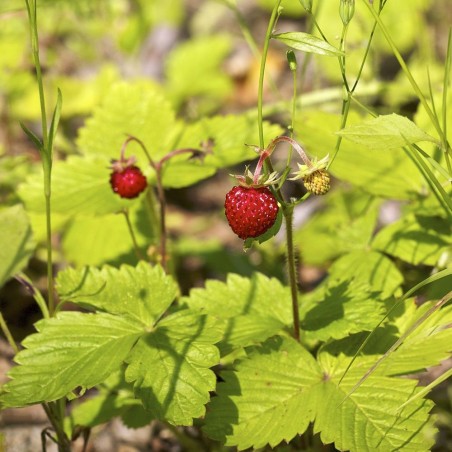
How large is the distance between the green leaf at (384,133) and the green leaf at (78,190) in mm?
801

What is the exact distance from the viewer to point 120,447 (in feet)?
6.64

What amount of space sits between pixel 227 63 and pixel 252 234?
3885 mm

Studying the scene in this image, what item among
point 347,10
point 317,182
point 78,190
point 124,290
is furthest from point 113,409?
A: point 347,10

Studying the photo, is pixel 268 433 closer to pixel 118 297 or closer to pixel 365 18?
pixel 118 297

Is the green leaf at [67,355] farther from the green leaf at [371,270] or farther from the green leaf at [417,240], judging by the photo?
the green leaf at [417,240]

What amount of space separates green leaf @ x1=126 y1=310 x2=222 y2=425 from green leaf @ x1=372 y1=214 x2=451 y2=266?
59 cm

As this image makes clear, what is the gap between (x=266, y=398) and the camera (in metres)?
1.40

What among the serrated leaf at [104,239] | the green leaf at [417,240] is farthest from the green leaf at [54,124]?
the green leaf at [417,240]

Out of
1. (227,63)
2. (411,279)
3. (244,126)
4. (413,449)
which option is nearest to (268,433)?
(413,449)

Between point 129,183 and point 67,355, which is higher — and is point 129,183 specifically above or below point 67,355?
above

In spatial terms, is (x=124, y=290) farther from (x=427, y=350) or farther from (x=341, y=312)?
(x=427, y=350)

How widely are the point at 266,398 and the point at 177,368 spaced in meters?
0.20

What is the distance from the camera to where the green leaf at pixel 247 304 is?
1508 millimetres

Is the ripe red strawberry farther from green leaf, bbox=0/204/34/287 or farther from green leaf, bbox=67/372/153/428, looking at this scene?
green leaf, bbox=67/372/153/428
